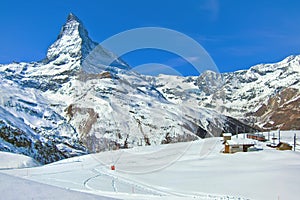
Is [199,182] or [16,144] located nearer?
[199,182]

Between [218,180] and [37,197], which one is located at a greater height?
[37,197]

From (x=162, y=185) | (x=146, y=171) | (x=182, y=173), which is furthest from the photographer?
(x=146, y=171)

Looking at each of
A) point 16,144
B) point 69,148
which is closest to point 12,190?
point 16,144

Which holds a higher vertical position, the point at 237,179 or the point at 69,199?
the point at 69,199

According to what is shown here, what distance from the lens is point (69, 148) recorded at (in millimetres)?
192625

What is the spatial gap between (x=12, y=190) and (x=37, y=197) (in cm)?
Answer: 125

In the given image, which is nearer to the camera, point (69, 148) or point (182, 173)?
point (182, 173)

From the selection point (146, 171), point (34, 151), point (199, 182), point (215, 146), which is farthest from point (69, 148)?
point (199, 182)

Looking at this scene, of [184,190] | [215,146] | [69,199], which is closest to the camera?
[69,199]

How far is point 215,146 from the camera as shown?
8781cm

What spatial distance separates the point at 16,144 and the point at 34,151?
7964 mm

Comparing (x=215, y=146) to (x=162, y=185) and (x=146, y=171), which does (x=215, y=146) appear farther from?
(x=162, y=185)

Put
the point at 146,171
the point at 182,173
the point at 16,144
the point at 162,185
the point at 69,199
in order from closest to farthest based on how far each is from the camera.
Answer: the point at 69,199
the point at 162,185
the point at 182,173
the point at 146,171
the point at 16,144

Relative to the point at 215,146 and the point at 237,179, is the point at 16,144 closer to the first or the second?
the point at 215,146
